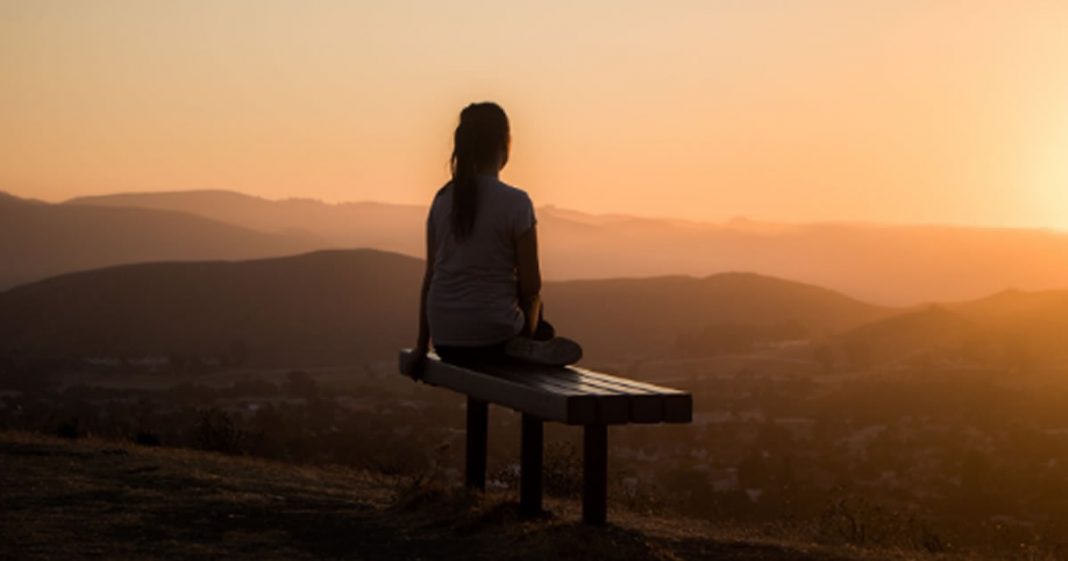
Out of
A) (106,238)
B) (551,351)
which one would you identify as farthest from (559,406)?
(106,238)

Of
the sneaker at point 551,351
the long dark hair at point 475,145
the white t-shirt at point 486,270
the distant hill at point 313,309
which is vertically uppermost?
the long dark hair at point 475,145

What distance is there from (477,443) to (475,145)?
1863 mm

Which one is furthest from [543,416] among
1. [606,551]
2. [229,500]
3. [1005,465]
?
[1005,465]

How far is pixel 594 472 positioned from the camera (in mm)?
6941

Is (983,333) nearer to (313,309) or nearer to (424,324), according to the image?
(313,309)

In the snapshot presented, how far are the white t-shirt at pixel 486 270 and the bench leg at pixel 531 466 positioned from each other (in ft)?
1.98

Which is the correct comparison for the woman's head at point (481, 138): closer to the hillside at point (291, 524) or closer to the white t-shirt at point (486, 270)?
the white t-shirt at point (486, 270)

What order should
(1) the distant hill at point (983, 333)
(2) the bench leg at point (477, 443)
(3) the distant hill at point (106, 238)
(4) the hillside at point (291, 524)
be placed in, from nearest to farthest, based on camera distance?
1. (4) the hillside at point (291, 524)
2. (2) the bench leg at point (477, 443)
3. (1) the distant hill at point (983, 333)
4. (3) the distant hill at point (106, 238)

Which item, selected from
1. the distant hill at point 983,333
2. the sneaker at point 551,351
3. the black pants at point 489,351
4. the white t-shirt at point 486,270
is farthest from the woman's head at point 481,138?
the distant hill at point 983,333

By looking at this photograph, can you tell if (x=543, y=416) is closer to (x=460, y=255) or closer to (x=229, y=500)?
(x=460, y=255)

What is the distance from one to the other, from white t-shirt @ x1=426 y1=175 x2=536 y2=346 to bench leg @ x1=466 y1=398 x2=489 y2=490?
61 centimetres

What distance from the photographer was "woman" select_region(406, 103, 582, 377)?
309 inches

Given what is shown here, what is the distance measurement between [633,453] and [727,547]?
36610 mm

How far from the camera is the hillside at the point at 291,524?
7156 millimetres
